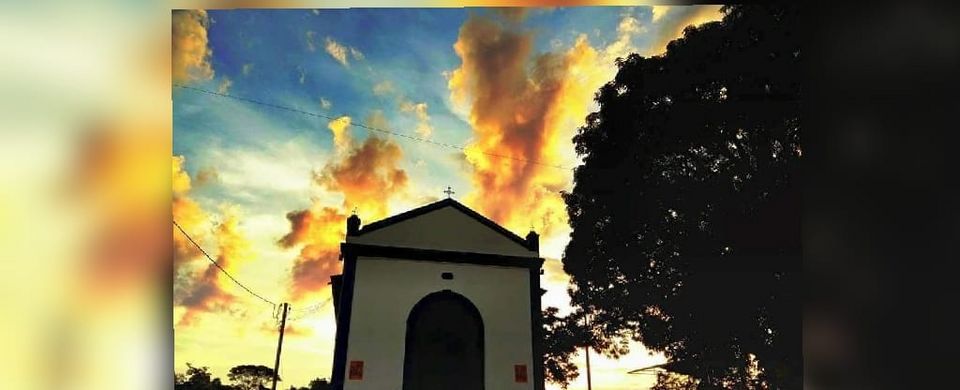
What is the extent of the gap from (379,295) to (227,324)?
2.81 ft

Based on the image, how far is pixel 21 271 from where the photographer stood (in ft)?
8.92

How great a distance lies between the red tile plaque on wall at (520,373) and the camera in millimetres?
4227

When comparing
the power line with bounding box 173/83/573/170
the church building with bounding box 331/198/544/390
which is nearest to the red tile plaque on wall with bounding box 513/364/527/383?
the church building with bounding box 331/198/544/390

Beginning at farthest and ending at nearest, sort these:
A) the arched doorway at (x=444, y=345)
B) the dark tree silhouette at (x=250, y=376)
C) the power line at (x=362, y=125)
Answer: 1. the arched doorway at (x=444, y=345)
2. the dark tree silhouette at (x=250, y=376)
3. the power line at (x=362, y=125)

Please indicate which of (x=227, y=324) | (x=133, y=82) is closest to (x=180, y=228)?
(x=227, y=324)

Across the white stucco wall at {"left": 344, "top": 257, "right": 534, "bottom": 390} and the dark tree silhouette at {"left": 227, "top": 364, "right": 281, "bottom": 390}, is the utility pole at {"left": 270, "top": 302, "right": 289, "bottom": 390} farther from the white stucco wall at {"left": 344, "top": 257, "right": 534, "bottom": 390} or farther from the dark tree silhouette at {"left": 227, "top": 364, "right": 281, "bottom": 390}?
the white stucco wall at {"left": 344, "top": 257, "right": 534, "bottom": 390}

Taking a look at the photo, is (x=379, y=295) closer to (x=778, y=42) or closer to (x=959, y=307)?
(x=778, y=42)

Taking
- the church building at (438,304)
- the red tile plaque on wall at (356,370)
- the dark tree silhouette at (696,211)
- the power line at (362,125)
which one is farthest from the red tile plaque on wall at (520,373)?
the power line at (362,125)

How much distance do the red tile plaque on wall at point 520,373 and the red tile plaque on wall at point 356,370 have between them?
876 millimetres

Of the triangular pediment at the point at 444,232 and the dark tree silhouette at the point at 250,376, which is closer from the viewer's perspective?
the dark tree silhouette at the point at 250,376

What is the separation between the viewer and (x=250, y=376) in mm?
4043

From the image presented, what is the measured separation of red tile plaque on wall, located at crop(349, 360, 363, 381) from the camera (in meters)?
4.16

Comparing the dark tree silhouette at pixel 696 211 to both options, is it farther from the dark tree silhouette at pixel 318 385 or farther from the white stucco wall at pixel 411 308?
the dark tree silhouette at pixel 318 385

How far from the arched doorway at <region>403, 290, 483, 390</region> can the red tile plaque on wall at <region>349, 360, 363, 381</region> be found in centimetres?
25
